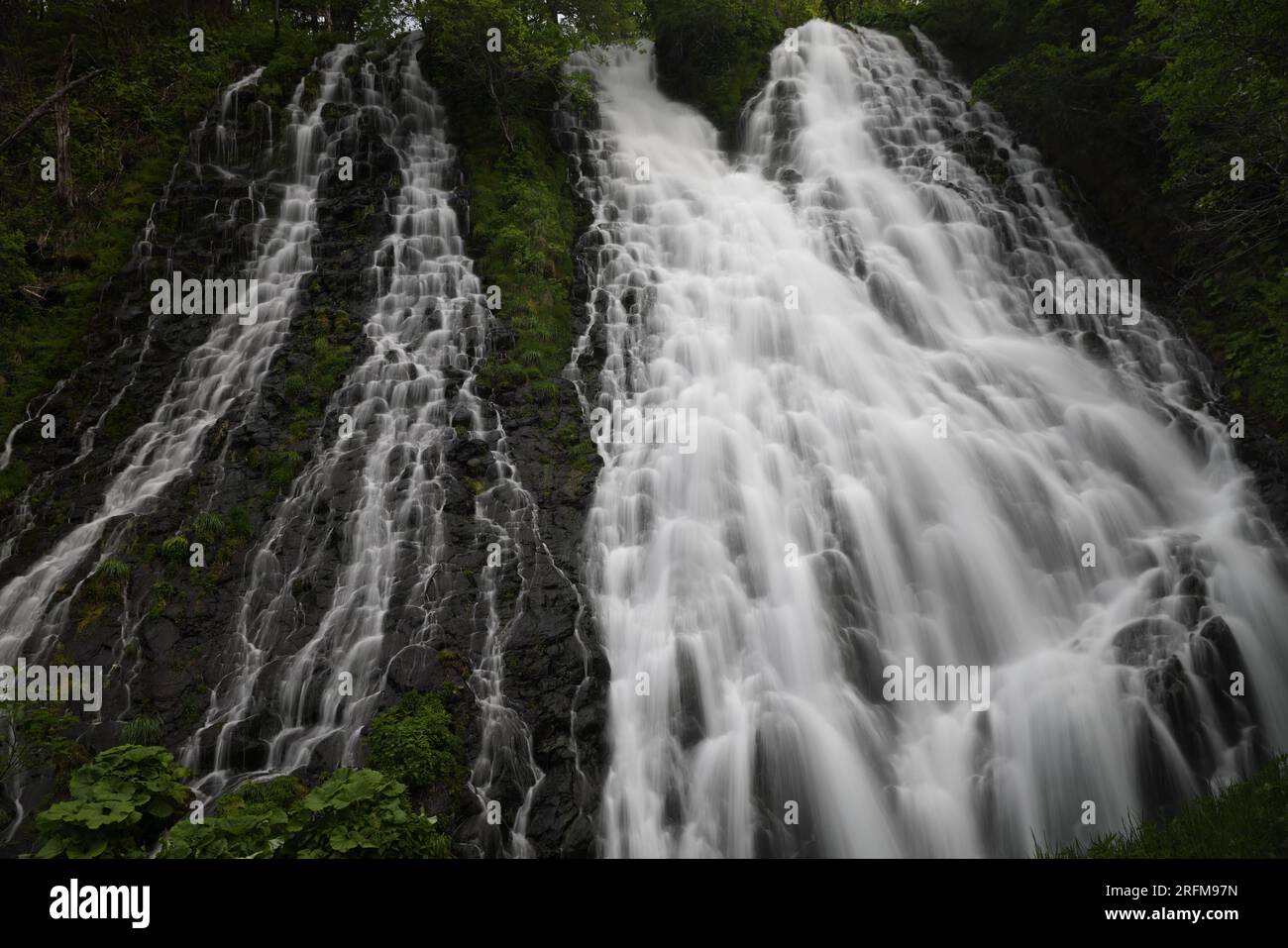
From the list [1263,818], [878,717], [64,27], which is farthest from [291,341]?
[1263,818]

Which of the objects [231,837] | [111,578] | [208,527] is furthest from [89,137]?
[231,837]

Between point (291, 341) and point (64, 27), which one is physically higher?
point (64, 27)

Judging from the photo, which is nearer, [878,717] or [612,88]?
[878,717]

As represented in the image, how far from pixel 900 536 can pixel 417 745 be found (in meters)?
7.26

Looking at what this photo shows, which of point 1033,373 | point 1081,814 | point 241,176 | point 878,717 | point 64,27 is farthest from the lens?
point 64,27

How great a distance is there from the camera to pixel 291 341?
13.3m

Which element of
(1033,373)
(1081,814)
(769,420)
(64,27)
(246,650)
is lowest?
(1081,814)

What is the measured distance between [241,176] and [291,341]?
551cm

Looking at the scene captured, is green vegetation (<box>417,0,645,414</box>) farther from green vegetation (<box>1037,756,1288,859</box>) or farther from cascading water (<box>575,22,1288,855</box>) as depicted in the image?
green vegetation (<box>1037,756,1288,859</box>)

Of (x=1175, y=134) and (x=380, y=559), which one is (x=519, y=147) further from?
(x=1175, y=134)

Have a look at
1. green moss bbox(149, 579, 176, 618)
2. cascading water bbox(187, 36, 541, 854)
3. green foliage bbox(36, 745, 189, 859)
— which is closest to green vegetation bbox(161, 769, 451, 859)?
green foliage bbox(36, 745, 189, 859)

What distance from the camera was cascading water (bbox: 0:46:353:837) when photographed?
375 inches
